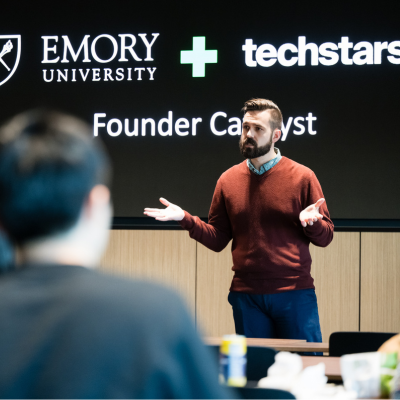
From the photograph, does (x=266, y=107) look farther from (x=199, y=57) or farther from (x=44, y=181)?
(x=44, y=181)

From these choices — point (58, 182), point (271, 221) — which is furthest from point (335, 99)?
point (58, 182)

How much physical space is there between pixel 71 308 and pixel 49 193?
151 mm

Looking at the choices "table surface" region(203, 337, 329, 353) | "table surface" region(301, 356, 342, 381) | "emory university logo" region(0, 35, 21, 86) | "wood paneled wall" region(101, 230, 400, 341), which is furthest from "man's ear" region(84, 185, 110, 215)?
"emory university logo" region(0, 35, 21, 86)

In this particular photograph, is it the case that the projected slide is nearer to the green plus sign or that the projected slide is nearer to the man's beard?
the green plus sign

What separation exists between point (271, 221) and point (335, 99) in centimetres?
157

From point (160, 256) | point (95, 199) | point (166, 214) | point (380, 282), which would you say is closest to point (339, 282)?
point (380, 282)

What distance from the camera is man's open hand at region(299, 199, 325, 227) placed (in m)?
2.69

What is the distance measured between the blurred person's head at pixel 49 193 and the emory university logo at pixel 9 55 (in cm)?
398

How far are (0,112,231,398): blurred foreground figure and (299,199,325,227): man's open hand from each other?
81.2 inches

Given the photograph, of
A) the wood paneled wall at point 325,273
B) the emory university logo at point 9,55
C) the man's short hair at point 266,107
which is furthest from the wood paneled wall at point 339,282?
the emory university logo at point 9,55

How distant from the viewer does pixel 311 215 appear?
2715 mm

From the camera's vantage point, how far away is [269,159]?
3.04m

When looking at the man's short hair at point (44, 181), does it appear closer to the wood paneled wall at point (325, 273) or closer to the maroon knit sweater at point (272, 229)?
the maroon knit sweater at point (272, 229)

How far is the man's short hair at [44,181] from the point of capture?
0.70m
